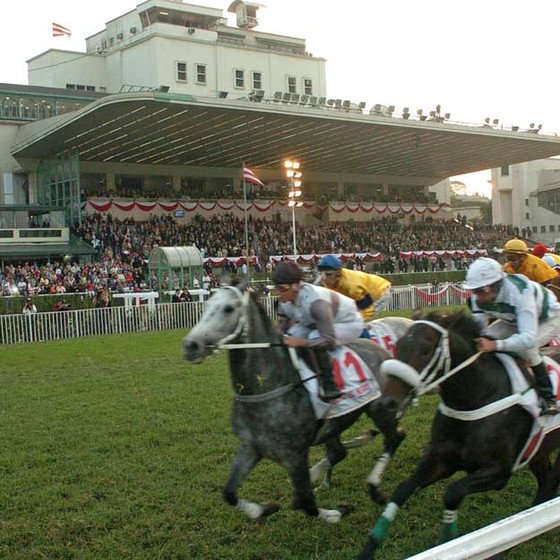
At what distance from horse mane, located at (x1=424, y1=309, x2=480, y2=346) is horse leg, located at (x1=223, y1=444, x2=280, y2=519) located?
1.60m

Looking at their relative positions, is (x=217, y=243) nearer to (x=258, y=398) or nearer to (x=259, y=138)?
(x=259, y=138)

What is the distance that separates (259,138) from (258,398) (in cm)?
3503

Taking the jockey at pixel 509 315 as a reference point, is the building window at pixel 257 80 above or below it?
above

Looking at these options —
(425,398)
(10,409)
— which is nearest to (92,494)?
(10,409)

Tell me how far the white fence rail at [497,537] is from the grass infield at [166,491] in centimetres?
111

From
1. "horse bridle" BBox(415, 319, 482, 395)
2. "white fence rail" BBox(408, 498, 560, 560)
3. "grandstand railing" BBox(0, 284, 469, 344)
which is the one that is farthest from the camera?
"grandstand railing" BBox(0, 284, 469, 344)

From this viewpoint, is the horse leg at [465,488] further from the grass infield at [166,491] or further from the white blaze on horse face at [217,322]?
the white blaze on horse face at [217,322]

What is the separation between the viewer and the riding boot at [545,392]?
524 centimetres

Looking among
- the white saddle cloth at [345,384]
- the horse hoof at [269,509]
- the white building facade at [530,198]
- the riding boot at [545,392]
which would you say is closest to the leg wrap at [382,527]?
the horse hoof at [269,509]

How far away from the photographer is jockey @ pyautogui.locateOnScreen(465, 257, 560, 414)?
511 cm

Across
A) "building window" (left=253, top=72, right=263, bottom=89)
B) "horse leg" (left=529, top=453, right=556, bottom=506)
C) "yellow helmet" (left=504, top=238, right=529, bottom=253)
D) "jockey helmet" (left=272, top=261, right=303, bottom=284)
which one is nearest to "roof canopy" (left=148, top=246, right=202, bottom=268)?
"yellow helmet" (left=504, top=238, right=529, bottom=253)

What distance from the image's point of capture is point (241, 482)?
5293 millimetres

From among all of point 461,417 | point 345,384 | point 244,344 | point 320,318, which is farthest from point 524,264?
point 244,344

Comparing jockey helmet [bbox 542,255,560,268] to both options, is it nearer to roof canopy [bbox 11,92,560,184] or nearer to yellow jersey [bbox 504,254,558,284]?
yellow jersey [bbox 504,254,558,284]
